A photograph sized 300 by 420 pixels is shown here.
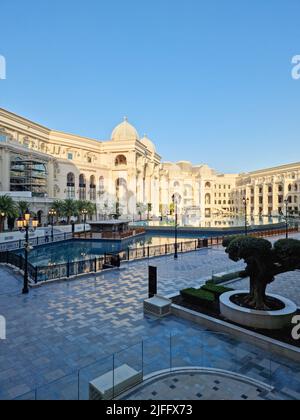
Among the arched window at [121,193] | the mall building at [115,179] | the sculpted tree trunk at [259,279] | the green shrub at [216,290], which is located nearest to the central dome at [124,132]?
the mall building at [115,179]

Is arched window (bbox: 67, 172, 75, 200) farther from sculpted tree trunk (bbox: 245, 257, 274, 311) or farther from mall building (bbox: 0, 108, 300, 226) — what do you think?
sculpted tree trunk (bbox: 245, 257, 274, 311)

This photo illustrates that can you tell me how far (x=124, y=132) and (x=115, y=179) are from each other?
17.7m

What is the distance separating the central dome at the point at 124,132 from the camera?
8575 centimetres

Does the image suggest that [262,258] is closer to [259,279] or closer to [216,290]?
[259,279]

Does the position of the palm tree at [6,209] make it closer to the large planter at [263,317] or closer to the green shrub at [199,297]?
the green shrub at [199,297]

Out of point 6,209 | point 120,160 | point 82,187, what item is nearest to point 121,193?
point 120,160

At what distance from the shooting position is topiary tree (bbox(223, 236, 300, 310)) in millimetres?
9039

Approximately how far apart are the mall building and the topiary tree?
42562 mm

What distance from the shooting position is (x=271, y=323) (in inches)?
361

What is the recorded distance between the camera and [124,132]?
282ft

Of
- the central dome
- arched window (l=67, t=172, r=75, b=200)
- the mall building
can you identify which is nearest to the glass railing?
the mall building

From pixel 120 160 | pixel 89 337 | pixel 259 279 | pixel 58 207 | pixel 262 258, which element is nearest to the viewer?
pixel 89 337
